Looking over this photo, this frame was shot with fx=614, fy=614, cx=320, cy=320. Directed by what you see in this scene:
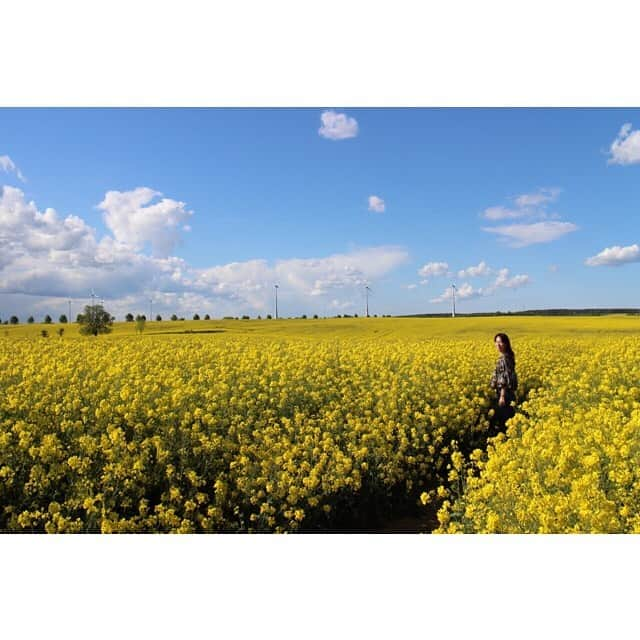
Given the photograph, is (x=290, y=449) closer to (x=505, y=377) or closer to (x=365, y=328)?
(x=505, y=377)

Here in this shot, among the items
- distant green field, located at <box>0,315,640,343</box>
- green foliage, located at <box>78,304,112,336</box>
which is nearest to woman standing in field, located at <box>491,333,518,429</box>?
distant green field, located at <box>0,315,640,343</box>

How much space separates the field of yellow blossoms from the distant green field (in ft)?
5.55

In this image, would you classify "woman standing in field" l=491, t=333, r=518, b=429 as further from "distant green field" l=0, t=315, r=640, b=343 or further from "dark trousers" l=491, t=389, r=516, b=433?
"distant green field" l=0, t=315, r=640, b=343

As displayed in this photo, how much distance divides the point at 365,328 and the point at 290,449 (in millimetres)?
7257

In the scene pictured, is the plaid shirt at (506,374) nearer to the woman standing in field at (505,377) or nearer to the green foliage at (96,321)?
the woman standing in field at (505,377)

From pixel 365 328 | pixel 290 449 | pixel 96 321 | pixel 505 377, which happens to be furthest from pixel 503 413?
pixel 365 328

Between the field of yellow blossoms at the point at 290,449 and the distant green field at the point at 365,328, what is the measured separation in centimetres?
169

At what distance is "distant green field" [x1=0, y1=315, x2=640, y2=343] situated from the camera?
30.4ft

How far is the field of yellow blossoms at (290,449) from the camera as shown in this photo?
351cm

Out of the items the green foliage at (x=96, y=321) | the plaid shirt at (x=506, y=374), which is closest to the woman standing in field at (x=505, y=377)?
the plaid shirt at (x=506, y=374)

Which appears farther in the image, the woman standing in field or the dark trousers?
the dark trousers
